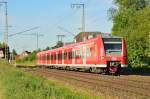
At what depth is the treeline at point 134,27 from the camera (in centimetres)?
5566

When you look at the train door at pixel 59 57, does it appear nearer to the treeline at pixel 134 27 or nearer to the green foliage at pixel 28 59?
the treeline at pixel 134 27

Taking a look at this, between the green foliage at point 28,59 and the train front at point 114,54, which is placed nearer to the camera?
the train front at point 114,54

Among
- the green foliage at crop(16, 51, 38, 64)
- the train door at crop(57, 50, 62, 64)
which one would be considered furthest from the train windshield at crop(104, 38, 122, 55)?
the green foliage at crop(16, 51, 38, 64)

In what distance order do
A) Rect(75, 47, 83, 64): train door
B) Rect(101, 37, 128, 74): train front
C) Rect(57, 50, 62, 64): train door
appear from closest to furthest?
Rect(101, 37, 128, 74): train front, Rect(75, 47, 83, 64): train door, Rect(57, 50, 62, 64): train door

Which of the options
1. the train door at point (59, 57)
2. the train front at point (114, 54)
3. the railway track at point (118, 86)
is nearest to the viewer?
the railway track at point (118, 86)

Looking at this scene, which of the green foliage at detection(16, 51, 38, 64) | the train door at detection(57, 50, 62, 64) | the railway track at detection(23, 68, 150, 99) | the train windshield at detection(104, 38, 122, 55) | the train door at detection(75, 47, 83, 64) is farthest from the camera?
the green foliage at detection(16, 51, 38, 64)

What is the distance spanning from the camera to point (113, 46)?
125 feet

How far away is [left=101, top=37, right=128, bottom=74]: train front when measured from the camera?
37.8m

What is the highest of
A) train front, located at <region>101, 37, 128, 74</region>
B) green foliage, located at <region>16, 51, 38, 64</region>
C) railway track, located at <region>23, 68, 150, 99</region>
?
green foliage, located at <region>16, 51, 38, 64</region>

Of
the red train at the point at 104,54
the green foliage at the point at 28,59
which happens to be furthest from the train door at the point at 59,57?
the green foliage at the point at 28,59

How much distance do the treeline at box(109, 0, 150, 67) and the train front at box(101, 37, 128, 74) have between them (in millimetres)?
13977

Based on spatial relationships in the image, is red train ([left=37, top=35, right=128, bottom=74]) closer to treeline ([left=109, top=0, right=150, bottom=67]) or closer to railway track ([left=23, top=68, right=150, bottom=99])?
railway track ([left=23, top=68, right=150, bottom=99])

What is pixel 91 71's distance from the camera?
4344 cm

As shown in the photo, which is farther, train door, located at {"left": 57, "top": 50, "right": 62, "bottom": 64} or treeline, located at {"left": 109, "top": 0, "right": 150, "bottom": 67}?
train door, located at {"left": 57, "top": 50, "right": 62, "bottom": 64}
